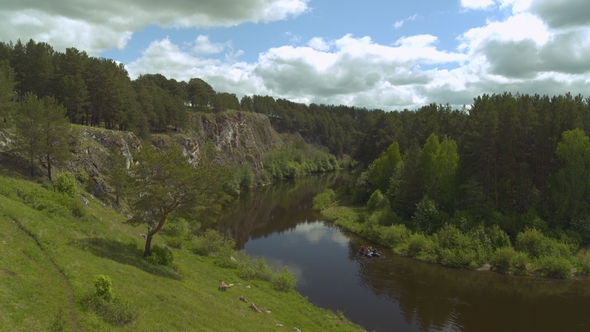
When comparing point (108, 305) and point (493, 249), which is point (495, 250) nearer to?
point (493, 249)

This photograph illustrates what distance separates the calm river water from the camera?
28875mm

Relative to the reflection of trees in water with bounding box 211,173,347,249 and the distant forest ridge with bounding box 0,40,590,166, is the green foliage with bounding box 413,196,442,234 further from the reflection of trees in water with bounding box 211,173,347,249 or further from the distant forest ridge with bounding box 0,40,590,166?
the reflection of trees in water with bounding box 211,173,347,249

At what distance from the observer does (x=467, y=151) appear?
52.0 meters

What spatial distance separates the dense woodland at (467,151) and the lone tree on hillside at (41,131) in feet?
8.00

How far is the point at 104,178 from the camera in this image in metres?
43.5

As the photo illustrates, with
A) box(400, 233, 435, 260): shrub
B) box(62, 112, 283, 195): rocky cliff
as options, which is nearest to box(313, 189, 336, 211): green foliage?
box(62, 112, 283, 195): rocky cliff

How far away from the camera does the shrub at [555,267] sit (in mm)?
37406

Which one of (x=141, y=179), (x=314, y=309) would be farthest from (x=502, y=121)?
(x=141, y=179)

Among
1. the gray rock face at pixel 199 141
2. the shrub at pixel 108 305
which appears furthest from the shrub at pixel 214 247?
the shrub at pixel 108 305

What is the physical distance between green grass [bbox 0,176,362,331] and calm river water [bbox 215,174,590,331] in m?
5.32

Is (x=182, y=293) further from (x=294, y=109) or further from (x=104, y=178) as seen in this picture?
(x=294, y=109)

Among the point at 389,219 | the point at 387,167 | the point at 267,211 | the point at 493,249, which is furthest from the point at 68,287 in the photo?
the point at 387,167

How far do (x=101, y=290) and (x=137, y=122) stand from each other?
201 feet

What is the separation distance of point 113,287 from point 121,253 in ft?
23.1
